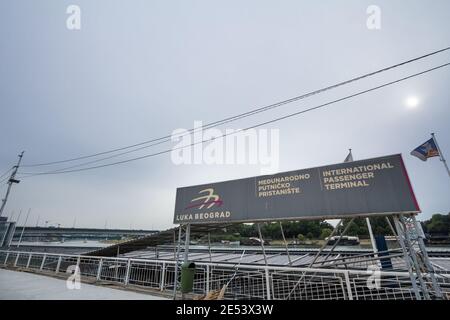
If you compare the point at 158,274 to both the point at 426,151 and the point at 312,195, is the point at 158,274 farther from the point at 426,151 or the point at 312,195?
the point at 426,151

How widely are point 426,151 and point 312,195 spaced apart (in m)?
10.8

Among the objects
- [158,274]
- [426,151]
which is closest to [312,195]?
[158,274]

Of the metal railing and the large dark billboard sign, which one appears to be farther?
the metal railing

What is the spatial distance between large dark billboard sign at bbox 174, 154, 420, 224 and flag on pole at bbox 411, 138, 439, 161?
29.7ft

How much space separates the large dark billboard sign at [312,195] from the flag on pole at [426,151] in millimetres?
9062

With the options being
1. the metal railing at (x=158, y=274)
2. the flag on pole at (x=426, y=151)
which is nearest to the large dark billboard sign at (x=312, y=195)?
the metal railing at (x=158, y=274)

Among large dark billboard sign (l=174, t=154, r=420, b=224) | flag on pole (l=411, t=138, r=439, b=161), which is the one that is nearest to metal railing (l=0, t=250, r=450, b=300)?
large dark billboard sign (l=174, t=154, r=420, b=224)

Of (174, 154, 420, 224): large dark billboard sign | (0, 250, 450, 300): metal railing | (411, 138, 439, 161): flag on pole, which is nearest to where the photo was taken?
(174, 154, 420, 224): large dark billboard sign

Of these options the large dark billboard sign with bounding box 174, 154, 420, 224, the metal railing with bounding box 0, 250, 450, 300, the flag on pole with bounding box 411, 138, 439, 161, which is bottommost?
the metal railing with bounding box 0, 250, 450, 300

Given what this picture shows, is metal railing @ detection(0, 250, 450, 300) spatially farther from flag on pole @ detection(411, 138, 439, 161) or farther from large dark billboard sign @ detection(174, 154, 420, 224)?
flag on pole @ detection(411, 138, 439, 161)

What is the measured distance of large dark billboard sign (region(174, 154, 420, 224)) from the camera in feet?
20.6

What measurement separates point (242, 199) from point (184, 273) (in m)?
3.37
